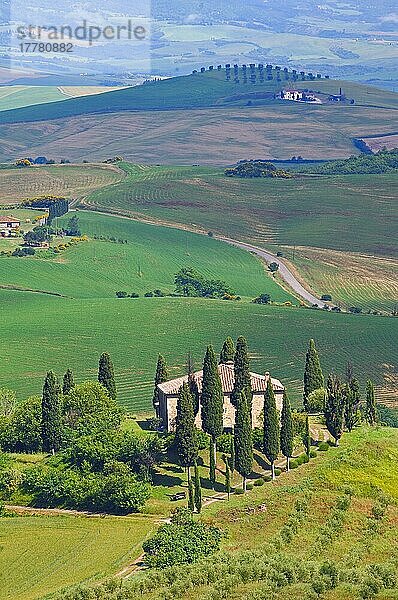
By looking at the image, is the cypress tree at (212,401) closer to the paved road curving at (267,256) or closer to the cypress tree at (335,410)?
the cypress tree at (335,410)

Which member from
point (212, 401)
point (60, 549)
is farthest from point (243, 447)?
point (60, 549)

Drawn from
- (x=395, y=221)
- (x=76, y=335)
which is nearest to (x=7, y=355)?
(x=76, y=335)

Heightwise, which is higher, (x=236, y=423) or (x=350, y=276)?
(x=236, y=423)

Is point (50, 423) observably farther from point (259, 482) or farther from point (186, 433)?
point (259, 482)

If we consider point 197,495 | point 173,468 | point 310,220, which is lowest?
point 173,468

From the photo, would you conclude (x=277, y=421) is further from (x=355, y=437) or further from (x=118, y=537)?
(x=118, y=537)

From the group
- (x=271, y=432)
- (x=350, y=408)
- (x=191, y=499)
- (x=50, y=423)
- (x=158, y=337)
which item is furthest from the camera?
(x=158, y=337)

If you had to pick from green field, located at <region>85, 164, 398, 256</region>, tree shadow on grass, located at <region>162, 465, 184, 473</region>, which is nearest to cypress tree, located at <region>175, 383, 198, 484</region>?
tree shadow on grass, located at <region>162, 465, 184, 473</region>

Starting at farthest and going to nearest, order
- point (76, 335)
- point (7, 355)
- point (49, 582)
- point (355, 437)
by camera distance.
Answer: point (76, 335) → point (7, 355) → point (355, 437) → point (49, 582)
